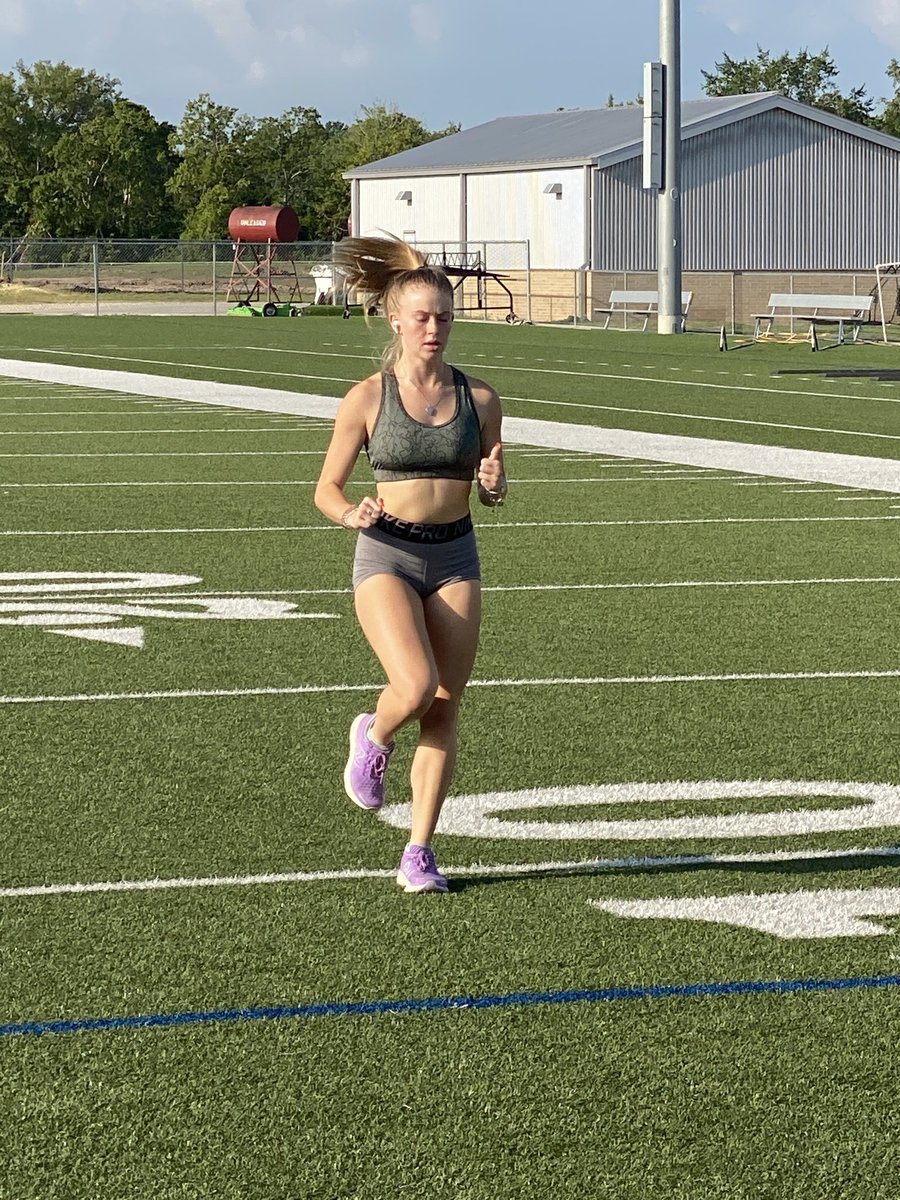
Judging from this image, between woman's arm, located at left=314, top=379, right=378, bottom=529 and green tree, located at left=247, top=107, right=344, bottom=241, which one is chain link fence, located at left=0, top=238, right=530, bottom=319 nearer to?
green tree, located at left=247, top=107, right=344, bottom=241

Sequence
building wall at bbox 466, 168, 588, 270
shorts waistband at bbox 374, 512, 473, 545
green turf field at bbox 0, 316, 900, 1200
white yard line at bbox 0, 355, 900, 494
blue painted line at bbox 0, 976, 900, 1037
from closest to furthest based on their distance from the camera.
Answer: green turf field at bbox 0, 316, 900, 1200 < blue painted line at bbox 0, 976, 900, 1037 < shorts waistband at bbox 374, 512, 473, 545 < white yard line at bbox 0, 355, 900, 494 < building wall at bbox 466, 168, 588, 270

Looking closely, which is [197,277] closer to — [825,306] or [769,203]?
[769,203]

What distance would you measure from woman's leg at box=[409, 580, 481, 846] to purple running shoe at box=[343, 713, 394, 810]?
149mm

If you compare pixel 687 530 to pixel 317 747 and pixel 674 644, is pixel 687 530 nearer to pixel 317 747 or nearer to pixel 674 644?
pixel 674 644

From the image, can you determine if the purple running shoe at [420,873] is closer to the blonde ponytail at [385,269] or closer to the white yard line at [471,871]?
the white yard line at [471,871]

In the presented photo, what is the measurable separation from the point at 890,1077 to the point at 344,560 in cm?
838

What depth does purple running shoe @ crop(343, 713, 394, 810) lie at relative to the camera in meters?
6.18

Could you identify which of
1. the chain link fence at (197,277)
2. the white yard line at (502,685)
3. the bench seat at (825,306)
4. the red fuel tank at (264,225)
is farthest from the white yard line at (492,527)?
the red fuel tank at (264,225)

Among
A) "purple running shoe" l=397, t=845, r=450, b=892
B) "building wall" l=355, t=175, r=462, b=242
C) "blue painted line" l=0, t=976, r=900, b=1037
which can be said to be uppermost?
"building wall" l=355, t=175, r=462, b=242

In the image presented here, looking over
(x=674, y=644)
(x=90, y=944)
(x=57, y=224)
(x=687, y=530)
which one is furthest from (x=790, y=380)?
(x=57, y=224)

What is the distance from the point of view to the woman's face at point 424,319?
5941mm

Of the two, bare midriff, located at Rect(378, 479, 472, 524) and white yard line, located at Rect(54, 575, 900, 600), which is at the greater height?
bare midriff, located at Rect(378, 479, 472, 524)

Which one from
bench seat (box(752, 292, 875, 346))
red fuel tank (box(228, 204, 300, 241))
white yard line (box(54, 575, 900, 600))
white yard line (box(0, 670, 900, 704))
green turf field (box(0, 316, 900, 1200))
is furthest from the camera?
red fuel tank (box(228, 204, 300, 241))

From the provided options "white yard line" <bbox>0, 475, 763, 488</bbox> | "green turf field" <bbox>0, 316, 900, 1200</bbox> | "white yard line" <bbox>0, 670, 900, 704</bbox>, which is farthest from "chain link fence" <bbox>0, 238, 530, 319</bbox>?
"white yard line" <bbox>0, 670, 900, 704</bbox>
